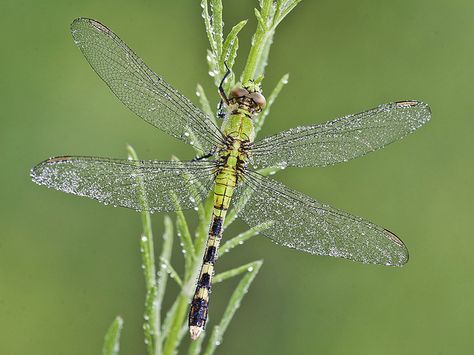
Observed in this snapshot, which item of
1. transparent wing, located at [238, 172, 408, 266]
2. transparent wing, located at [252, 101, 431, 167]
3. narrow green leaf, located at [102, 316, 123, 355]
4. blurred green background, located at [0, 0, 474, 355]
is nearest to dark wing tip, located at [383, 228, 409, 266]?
transparent wing, located at [238, 172, 408, 266]

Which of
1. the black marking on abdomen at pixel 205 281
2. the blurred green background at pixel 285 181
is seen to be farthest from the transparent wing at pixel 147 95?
the blurred green background at pixel 285 181

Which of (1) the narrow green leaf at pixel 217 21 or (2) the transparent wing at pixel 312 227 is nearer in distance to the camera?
(1) the narrow green leaf at pixel 217 21

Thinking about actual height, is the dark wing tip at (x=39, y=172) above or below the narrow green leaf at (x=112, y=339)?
above

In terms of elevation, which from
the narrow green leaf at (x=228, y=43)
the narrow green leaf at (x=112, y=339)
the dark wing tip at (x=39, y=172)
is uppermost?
the narrow green leaf at (x=228, y=43)

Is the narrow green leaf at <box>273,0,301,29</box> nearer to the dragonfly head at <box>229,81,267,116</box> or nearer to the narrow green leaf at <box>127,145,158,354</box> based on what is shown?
the dragonfly head at <box>229,81,267,116</box>

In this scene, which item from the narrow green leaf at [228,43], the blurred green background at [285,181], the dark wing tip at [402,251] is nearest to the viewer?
the narrow green leaf at [228,43]

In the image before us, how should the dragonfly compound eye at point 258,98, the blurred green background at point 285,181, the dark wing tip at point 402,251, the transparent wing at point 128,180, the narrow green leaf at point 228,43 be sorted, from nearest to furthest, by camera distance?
the narrow green leaf at point 228,43
the transparent wing at point 128,180
the dark wing tip at point 402,251
the dragonfly compound eye at point 258,98
the blurred green background at point 285,181

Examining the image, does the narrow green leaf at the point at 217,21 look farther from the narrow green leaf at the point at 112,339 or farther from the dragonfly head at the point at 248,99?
the narrow green leaf at the point at 112,339

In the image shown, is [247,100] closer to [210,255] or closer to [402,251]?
[210,255]
